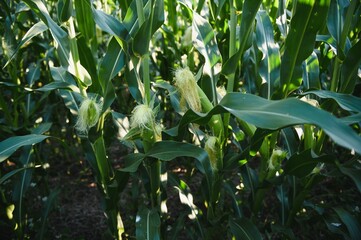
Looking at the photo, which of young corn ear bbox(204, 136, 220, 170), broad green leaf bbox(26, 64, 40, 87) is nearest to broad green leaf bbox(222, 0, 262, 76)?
young corn ear bbox(204, 136, 220, 170)

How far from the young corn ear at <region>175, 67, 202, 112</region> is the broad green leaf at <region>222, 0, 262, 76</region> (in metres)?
0.16

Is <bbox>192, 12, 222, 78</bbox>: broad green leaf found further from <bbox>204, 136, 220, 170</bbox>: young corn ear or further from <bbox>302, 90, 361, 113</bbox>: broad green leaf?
<bbox>302, 90, 361, 113</bbox>: broad green leaf

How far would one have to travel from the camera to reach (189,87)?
55.4 inches

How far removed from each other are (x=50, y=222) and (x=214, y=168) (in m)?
1.65

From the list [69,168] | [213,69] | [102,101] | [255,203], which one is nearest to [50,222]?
[69,168]

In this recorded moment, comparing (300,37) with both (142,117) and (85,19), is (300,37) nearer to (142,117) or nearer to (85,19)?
(142,117)

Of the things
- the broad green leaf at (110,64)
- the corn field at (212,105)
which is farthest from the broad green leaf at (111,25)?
the broad green leaf at (110,64)

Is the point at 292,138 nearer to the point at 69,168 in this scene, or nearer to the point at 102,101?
the point at 102,101

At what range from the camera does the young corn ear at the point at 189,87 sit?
1402 millimetres

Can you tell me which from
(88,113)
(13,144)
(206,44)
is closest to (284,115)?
(206,44)

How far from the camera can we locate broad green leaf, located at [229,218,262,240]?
1.58 meters

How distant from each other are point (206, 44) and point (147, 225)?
3.10 feet

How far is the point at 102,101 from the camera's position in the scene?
156cm

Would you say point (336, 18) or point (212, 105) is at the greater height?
point (336, 18)
